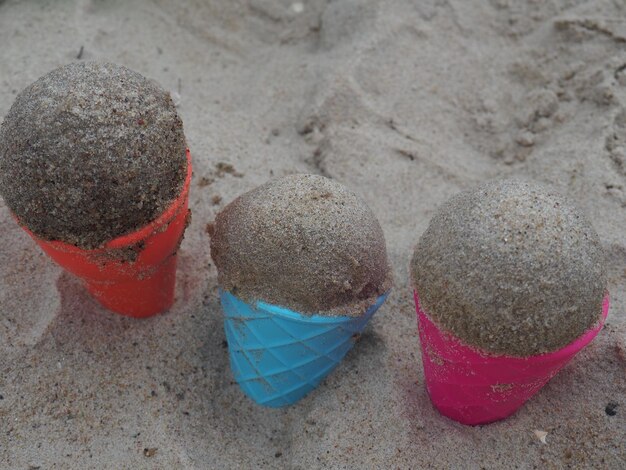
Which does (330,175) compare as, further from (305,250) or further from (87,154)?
(87,154)

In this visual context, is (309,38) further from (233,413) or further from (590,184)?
(233,413)

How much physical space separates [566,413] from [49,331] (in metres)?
1.51

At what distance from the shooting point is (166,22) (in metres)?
3.16

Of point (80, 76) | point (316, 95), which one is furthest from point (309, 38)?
point (80, 76)

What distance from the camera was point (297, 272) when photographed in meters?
1.60

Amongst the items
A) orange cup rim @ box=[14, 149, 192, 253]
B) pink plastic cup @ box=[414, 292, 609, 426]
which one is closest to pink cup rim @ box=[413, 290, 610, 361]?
pink plastic cup @ box=[414, 292, 609, 426]

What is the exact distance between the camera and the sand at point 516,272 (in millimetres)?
1320

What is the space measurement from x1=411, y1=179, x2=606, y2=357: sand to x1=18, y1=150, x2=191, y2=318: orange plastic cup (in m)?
0.70

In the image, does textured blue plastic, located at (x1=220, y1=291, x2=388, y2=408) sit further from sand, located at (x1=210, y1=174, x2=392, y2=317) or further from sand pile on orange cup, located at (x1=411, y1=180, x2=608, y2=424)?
sand pile on orange cup, located at (x1=411, y1=180, x2=608, y2=424)

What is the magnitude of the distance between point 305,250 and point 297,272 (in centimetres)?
6

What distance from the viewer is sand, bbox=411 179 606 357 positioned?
Answer: 1.32m

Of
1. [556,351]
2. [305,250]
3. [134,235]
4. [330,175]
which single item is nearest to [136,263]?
[134,235]

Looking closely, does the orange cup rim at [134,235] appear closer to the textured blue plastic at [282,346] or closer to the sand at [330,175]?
the textured blue plastic at [282,346]

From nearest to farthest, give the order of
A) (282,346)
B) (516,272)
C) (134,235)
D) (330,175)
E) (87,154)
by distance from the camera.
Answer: (516,272) < (87,154) < (134,235) < (282,346) < (330,175)
